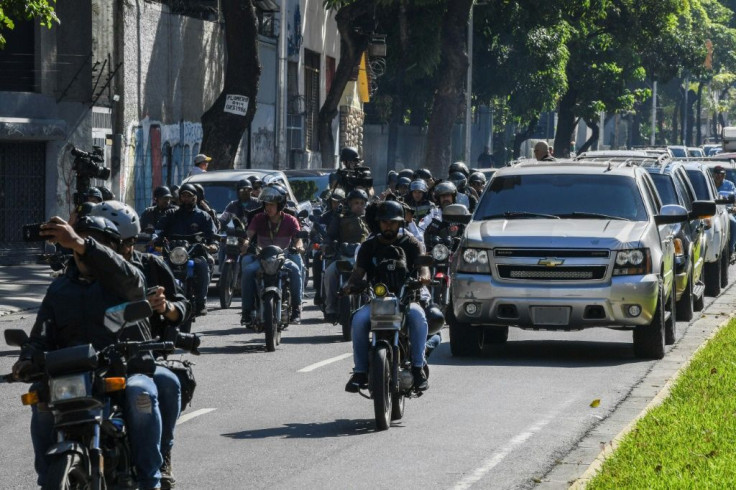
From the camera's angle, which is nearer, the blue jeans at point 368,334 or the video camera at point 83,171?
the blue jeans at point 368,334

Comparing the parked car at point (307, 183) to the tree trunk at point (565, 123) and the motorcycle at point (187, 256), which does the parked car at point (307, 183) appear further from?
the tree trunk at point (565, 123)

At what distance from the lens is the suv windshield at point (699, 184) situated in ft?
83.1

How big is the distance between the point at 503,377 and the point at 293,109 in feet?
112

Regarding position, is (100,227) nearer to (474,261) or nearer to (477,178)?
(474,261)

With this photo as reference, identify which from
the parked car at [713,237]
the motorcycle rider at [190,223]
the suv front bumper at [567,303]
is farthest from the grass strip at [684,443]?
the parked car at [713,237]

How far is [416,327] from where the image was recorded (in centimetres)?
1187

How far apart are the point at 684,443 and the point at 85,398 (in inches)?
186

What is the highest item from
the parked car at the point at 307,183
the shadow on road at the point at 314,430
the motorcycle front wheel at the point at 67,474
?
the parked car at the point at 307,183

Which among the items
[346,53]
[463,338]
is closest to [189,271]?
[463,338]

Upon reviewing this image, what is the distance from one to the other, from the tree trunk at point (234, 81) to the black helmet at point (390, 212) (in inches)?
767

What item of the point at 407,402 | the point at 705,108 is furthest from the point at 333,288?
the point at 705,108

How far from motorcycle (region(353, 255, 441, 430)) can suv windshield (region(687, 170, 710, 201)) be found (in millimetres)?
14113

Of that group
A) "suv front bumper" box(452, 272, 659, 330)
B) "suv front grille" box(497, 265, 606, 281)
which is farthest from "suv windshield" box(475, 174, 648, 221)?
"suv front bumper" box(452, 272, 659, 330)

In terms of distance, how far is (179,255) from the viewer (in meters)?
18.0
